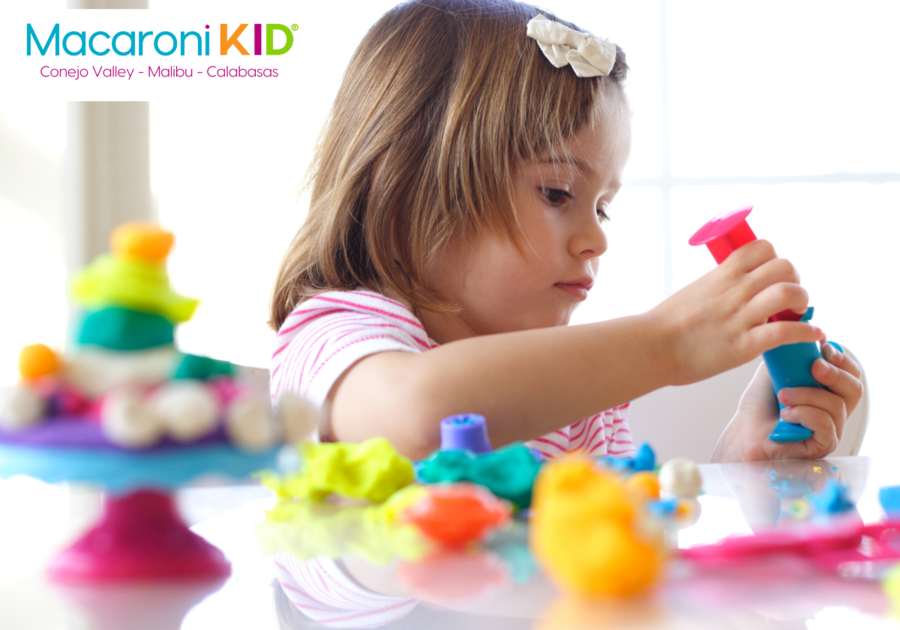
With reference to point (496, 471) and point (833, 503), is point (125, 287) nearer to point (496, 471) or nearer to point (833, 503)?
point (496, 471)

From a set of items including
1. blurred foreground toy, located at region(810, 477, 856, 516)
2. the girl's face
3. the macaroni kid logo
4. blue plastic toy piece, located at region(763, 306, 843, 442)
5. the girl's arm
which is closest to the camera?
blurred foreground toy, located at region(810, 477, 856, 516)

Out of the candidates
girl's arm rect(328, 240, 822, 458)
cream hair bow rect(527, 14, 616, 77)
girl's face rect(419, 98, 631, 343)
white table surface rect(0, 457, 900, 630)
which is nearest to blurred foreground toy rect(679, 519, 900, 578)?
white table surface rect(0, 457, 900, 630)

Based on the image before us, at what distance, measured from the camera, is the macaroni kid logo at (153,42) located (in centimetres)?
188

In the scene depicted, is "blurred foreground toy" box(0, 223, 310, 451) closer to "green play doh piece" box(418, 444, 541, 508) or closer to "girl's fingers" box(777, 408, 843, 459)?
"green play doh piece" box(418, 444, 541, 508)

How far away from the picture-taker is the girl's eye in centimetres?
73

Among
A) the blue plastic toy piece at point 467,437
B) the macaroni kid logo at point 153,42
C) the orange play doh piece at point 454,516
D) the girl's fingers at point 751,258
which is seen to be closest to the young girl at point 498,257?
the girl's fingers at point 751,258

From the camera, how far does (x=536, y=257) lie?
724 mm

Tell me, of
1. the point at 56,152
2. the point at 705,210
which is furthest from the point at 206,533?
the point at 705,210

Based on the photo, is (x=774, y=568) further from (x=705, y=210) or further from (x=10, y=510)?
(x=705, y=210)

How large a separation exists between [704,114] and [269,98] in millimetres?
1255

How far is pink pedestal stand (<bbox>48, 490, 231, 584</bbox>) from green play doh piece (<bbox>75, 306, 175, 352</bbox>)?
1.9 inches

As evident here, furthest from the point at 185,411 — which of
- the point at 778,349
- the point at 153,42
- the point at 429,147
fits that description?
the point at 153,42

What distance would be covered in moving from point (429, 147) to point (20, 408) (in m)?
0.59

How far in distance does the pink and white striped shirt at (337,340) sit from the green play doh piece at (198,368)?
0.78 ft
